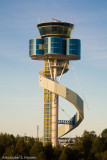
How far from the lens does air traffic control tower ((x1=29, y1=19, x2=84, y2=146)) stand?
146375 mm

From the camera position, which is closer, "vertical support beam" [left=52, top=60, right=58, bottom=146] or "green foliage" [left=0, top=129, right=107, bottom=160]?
"green foliage" [left=0, top=129, right=107, bottom=160]

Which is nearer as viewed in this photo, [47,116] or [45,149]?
[45,149]

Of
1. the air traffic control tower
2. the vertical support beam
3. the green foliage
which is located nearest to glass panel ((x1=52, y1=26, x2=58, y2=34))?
the air traffic control tower

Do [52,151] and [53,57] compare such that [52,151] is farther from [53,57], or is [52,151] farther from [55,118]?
[53,57]

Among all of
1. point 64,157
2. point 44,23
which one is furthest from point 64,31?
point 64,157

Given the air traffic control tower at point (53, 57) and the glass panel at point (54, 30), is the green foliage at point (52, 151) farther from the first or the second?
the glass panel at point (54, 30)

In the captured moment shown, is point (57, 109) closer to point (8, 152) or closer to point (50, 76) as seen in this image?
point (50, 76)

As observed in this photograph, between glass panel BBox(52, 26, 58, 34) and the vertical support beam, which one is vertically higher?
glass panel BBox(52, 26, 58, 34)

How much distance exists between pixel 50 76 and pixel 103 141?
2533cm

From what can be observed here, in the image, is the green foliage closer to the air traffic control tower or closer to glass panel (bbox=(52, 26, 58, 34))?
the air traffic control tower

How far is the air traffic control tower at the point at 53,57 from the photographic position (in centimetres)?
14638

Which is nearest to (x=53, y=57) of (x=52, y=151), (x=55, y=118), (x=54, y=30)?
(x=54, y=30)

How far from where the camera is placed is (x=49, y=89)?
14288 cm

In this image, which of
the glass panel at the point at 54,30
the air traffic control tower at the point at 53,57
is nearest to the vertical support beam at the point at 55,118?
the air traffic control tower at the point at 53,57
